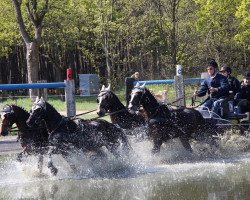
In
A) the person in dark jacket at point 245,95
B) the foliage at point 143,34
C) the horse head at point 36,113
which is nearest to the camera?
the horse head at point 36,113

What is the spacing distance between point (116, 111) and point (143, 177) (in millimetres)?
1843

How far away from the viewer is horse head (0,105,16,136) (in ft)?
30.8

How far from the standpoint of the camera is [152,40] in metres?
32.5

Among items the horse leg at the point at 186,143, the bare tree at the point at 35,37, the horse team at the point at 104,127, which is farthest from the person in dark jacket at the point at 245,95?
the bare tree at the point at 35,37

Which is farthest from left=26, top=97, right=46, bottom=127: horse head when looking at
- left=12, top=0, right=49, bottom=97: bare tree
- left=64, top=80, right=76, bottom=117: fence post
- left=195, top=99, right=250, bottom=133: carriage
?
left=12, top=0, right=49, bottom=97: bare tree

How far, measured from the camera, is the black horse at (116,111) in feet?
34.6

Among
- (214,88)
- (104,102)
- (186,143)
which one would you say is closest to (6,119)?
(104,102)

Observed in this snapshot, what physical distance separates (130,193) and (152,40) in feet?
81.9

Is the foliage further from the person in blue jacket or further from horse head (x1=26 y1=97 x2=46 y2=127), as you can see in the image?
horse head (x1=26 y1=97 x2=46 y2=127)

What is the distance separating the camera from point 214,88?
12.0m

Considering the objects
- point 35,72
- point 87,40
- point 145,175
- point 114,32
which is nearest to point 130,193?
point 145,175

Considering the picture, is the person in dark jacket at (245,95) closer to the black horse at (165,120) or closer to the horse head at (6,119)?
the black horse at (165,120)

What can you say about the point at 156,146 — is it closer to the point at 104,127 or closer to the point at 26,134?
the point at 104,127

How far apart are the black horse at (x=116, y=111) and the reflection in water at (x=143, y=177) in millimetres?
422
